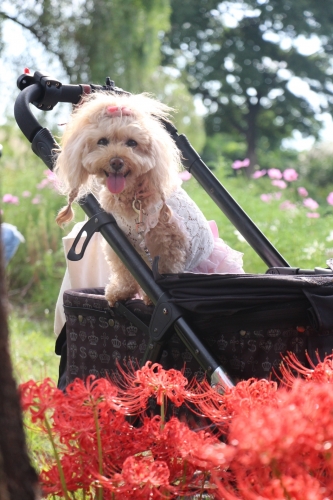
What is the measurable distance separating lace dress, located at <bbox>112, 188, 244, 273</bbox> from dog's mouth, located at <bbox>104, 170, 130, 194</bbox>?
19cm

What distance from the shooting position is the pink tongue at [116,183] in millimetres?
2256

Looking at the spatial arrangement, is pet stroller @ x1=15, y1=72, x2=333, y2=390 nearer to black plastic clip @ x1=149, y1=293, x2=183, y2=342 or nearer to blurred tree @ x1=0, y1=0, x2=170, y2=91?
black plastic clip @ x1=149, y1=293, x2=183, y2=342

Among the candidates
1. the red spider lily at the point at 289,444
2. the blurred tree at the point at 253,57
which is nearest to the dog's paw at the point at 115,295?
the red spider lily at the point at 289,444

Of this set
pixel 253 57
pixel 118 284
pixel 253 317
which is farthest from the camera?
pixel 253 57

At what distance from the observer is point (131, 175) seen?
2.32 metres

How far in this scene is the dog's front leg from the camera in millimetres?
2256

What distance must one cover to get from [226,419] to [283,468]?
7.7 inches

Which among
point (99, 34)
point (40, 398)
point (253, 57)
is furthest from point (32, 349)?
point (253, 57)

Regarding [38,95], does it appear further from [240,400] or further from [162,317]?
[240,400]

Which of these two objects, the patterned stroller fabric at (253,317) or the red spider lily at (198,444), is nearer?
the red spider lily at (198,444)

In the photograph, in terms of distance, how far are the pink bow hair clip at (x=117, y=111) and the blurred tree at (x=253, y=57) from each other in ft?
73.1

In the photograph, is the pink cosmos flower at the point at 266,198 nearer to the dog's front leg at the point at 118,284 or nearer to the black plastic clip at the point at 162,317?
the dog's front leg at the point at 118,284

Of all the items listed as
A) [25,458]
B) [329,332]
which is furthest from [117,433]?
[329,332]

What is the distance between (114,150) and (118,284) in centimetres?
51
